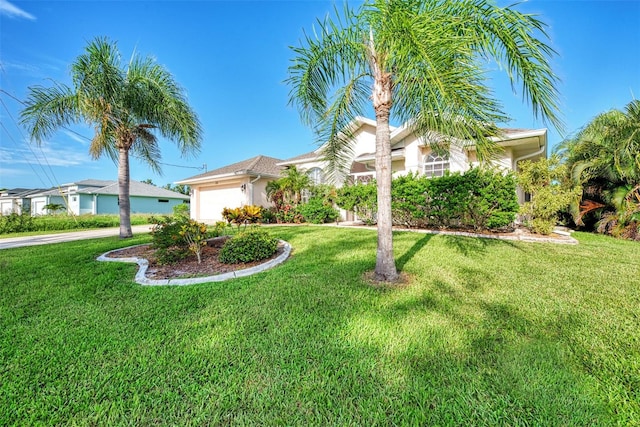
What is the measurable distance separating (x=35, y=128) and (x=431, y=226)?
14.7 m

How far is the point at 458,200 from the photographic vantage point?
921 cm

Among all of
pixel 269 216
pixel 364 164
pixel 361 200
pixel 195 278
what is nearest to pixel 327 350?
pixel 195 278

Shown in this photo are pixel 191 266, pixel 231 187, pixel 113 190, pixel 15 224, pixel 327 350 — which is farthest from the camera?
pixel 113 190

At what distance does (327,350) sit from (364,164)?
13607 mm

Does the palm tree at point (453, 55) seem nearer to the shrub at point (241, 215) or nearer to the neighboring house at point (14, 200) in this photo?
the shrub at point (241, 215)

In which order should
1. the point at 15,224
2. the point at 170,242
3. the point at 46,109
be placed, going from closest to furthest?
the point at 170,242
the point at 46,109
the point at 15,224

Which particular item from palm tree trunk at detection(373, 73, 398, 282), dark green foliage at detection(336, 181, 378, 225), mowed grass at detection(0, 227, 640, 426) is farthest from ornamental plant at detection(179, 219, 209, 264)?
dark green foliage at detection(336, 181, 378, 225)

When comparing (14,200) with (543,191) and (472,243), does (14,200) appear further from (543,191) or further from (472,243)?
(543,191)

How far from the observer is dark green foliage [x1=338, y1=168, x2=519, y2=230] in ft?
28.1

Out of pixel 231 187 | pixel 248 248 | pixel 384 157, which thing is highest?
pixel 231 187

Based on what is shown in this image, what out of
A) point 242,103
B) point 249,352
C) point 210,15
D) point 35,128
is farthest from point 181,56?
point 249,352

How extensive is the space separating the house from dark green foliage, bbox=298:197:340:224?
1468 mm

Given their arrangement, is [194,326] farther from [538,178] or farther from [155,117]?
[538,178]

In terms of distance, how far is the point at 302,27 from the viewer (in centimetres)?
434
